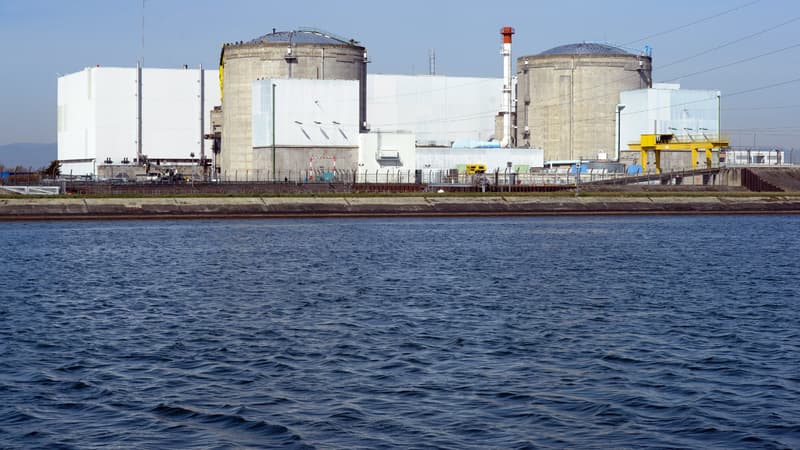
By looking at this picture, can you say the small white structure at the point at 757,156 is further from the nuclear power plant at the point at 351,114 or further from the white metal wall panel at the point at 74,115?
the white metal wall panel at the point at 74,115

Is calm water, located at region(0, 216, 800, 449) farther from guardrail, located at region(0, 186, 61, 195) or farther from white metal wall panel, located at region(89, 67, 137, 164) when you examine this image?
white metal wall panel, located at region(89, 67, 137, 164)

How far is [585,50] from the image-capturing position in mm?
105500

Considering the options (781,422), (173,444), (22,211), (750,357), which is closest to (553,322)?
(750,357)

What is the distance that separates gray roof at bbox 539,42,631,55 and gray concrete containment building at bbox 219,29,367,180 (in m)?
21.1

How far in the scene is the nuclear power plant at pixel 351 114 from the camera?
89.6m

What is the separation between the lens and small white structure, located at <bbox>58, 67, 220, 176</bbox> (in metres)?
105

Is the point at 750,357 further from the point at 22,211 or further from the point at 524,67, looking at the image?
the point at 524,67

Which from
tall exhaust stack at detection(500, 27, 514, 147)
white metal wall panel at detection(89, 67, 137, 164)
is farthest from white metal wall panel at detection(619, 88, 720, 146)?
white metal wall panel at detection(89, 67, 137, 164)

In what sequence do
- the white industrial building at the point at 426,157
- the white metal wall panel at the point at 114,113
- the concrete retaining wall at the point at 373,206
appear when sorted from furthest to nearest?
the white metal wall panel at the point at 114,113 < the white industrial building at the point at 426,157 < the concrete retaining wall at the point at 373,206

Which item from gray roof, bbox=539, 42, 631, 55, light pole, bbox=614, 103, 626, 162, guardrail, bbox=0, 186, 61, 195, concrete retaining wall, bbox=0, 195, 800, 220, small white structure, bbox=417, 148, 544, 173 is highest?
gray roof, bbox=539, 42, 631, 55

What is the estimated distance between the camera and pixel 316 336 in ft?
70.5

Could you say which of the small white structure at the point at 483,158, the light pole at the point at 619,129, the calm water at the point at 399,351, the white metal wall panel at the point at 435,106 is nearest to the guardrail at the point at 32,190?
the small white structure at the point at 483,158

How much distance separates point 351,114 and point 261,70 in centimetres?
1058

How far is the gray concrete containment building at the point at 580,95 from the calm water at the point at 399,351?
62040mm
